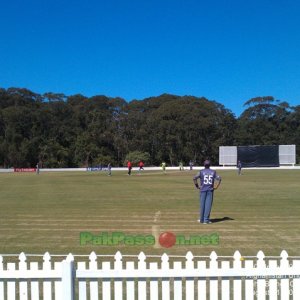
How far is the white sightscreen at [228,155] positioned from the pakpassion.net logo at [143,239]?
233ft

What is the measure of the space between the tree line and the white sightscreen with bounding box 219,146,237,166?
698 inches

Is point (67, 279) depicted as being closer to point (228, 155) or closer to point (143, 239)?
point (143, 239)

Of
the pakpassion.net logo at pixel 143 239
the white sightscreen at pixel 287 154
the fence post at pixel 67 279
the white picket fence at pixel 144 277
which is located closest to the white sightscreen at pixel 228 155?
the white sightscreen at pixel 287 154

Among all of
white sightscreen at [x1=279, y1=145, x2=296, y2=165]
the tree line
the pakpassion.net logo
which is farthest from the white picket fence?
the tree line

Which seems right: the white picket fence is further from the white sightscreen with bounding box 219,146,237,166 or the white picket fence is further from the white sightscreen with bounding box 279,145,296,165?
the white sightscreen with bounding box 219,146,237,166

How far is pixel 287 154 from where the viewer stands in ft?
255

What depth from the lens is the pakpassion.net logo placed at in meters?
9.02

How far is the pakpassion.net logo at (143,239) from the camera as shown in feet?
29.6

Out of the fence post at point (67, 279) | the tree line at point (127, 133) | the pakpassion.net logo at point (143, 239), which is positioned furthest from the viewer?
the tree line at point (127, 133)

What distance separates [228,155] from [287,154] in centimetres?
1069

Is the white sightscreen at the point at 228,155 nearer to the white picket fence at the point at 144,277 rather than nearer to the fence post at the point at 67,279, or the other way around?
the white picket fence at the point at 144,277

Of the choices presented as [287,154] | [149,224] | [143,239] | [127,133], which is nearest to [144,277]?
[143,239]

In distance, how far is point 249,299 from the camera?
437 cm

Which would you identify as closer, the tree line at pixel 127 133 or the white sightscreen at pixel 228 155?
the white sightscreen at pixel 228 155
